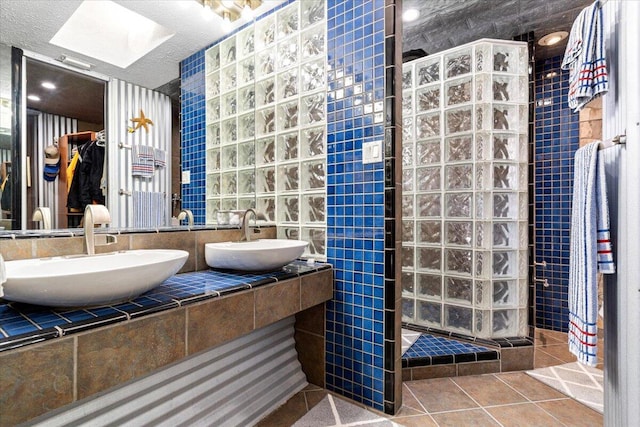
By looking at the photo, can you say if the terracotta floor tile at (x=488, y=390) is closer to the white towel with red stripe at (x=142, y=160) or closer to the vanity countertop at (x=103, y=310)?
the vanity countertop at (x=103, y=310)

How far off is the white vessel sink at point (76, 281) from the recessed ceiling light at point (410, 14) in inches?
82.4

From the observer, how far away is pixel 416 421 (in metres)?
1.56

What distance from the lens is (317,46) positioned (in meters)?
1.84

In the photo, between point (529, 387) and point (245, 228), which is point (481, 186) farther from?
point (245, 228)

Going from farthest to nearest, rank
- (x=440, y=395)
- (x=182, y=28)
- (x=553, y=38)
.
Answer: (x=553, y=38), (x=440, y=395), (x=182, y=28)

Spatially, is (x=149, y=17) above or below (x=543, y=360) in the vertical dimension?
above

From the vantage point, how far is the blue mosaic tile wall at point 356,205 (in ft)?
5.27

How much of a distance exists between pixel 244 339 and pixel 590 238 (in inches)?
59.0

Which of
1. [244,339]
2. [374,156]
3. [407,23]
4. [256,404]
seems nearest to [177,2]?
[374,156]

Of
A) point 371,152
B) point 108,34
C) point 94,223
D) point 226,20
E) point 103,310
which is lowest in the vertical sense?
point 103,310

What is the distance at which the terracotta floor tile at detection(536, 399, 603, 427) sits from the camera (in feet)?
5.15

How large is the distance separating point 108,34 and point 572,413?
9.26 feet

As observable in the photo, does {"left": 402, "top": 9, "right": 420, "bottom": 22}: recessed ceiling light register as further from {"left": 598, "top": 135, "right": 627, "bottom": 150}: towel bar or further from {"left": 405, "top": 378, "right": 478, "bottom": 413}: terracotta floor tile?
{"left": 405, "top": 378, "right": 478, "bottom": 413}: terracotta floor tile

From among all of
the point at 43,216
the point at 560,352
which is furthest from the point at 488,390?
the point at 43,216
